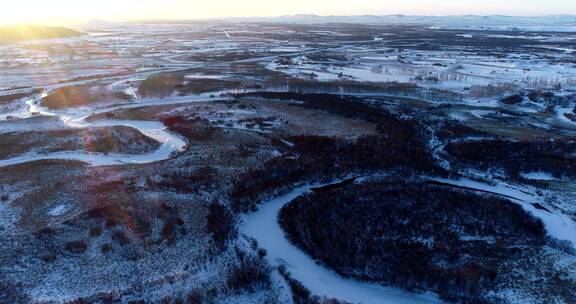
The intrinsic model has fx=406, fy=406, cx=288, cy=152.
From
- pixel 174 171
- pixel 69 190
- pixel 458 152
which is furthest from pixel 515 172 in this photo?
pixel 69 190

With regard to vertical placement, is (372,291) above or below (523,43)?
below

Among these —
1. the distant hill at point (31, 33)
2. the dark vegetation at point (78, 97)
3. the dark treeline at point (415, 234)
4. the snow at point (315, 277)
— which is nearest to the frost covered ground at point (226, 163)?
the snow at point (315, 277)

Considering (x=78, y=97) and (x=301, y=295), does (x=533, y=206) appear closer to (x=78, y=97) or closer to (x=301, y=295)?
(x=301, y=295)

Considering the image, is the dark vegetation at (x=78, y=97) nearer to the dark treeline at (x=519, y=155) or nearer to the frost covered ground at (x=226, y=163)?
the frost covered ground at (x=226, y=163)

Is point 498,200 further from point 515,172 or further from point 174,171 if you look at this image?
point 174,171

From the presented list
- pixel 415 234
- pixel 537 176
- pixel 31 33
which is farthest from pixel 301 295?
pixel 31 33

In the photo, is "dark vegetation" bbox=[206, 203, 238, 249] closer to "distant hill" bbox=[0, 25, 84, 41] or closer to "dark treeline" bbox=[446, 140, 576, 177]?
"dark treeline" bbox=[446, 140, 576, 177]
